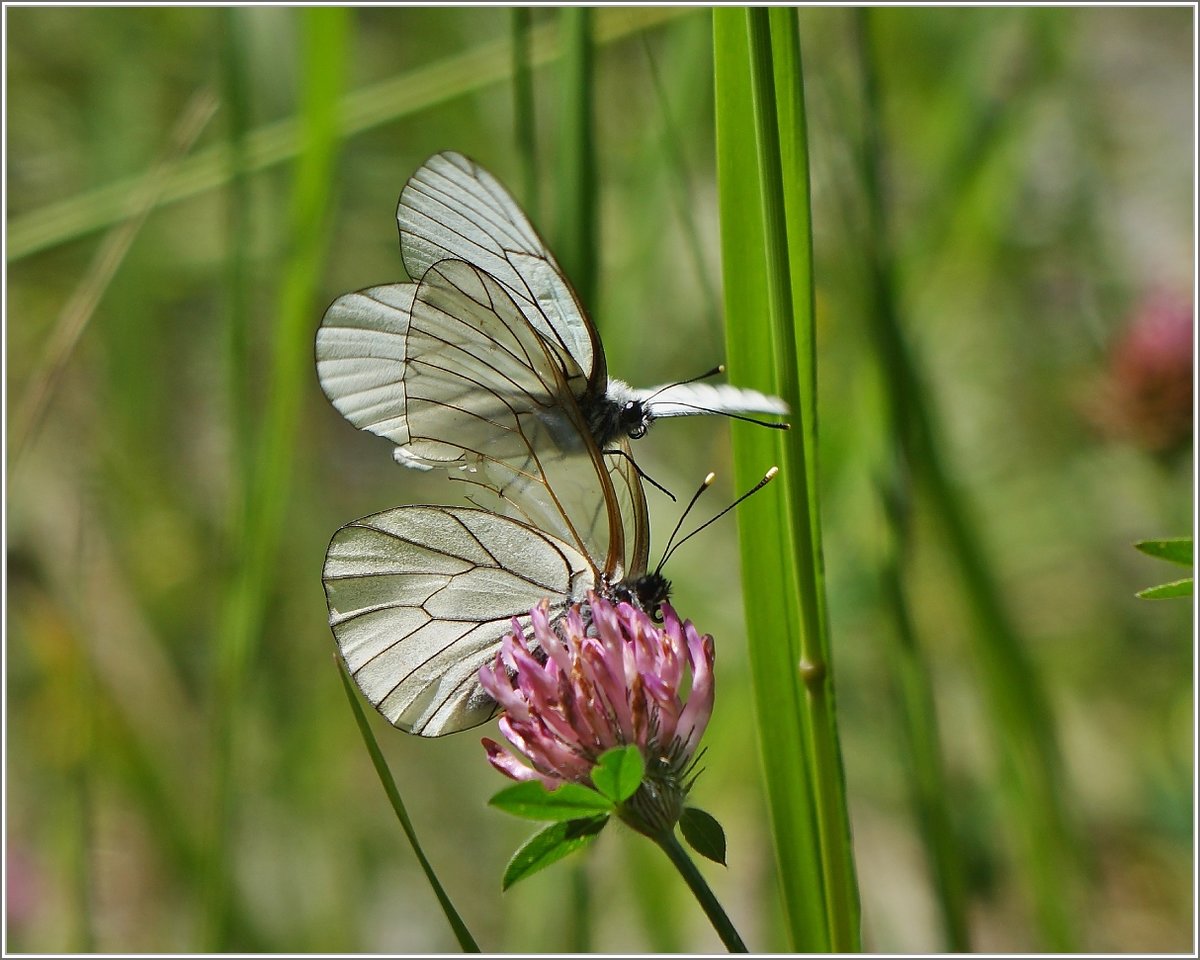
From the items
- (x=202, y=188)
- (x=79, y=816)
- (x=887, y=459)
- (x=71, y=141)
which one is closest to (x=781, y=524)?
(x=887, y=459)

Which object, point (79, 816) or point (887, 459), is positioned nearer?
point (887, 459)

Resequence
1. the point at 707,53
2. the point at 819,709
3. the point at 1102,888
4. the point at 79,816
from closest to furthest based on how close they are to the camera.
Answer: the point at 819,709, the point at 707,53, the point at 79,816, the point at 1102,888

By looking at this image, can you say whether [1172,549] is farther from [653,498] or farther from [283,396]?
[653,498]

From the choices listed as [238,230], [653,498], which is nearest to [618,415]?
[238,230]

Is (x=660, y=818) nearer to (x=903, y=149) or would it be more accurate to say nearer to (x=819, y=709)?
(x=819, y=709)

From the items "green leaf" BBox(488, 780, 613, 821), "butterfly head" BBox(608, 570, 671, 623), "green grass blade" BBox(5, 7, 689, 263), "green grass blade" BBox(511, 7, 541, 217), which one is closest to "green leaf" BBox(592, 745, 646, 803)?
"green leaf" BBox(488, 780, 613, 821)

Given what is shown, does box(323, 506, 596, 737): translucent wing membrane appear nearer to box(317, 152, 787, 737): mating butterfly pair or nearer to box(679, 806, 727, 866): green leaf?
box(317, 152, 787, 737): mating butterfly pair
